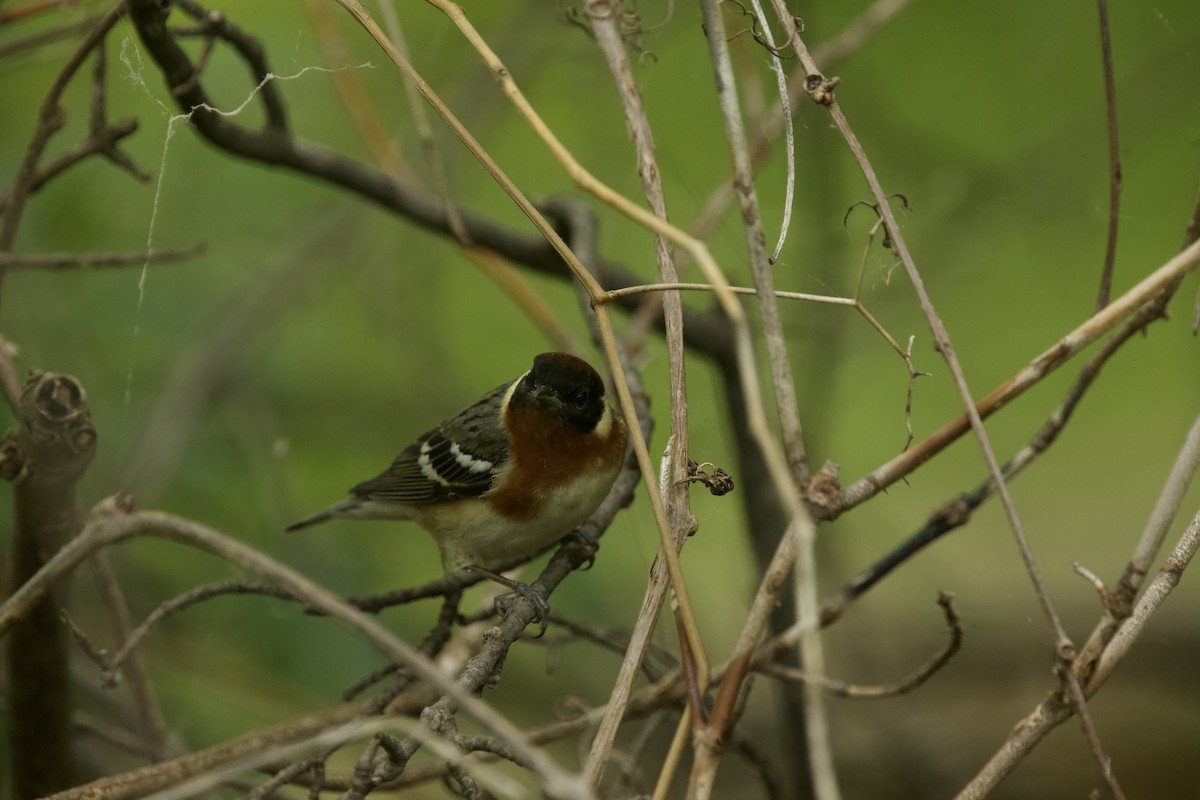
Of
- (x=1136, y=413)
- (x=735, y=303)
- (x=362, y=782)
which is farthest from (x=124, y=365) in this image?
(x=1136, y=413)

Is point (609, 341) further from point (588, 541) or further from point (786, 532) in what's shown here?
point (588, 541)

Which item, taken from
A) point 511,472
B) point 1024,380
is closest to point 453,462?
point 511,472

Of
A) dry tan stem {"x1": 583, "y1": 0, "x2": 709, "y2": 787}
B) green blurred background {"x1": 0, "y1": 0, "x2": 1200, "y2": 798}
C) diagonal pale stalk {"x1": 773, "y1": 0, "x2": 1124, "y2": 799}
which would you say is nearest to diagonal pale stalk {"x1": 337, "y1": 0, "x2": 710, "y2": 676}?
dry tan stem {"x1": 583, "y1": 0, "x2": 709, "y2": 787}

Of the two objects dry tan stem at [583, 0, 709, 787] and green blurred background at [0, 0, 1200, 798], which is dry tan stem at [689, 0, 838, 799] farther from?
green blurred background at [0, 0, 1200, 798]

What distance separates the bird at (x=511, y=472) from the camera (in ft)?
11.1

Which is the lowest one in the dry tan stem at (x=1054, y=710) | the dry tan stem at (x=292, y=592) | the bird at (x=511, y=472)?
the dry tan stem at (x=1054, y=710)

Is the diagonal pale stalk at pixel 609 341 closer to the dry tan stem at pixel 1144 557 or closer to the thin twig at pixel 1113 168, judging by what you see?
the dry tan stem at pixel 1144 557

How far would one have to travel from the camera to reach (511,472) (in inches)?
145

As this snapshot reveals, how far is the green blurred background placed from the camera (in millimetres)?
4121

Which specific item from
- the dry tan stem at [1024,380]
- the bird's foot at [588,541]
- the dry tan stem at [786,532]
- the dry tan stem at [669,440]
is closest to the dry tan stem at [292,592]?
the dry tan stem at [669,440]

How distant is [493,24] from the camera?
5270 mm

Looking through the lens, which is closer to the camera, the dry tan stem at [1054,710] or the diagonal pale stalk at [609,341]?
the diagonal pale stalk at [609,341]

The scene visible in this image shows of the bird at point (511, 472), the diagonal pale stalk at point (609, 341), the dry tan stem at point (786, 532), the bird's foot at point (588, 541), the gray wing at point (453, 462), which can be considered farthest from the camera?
the gray wing at point (453, 462)

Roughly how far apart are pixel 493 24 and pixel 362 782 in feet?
13.9
